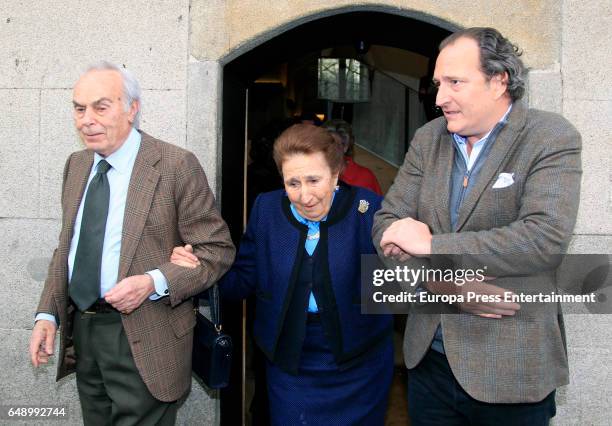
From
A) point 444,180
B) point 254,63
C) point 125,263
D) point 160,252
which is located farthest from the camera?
point 254,63

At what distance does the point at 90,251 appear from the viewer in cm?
269

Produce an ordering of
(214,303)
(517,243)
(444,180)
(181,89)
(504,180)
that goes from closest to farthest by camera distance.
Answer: (517,243) < (504,180) < (444,180) < (214,303) < (181,89)

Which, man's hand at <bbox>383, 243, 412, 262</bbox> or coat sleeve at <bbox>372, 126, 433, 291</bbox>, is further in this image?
coat sleeve at <bbox>372, 126, 433, 291</bbox>

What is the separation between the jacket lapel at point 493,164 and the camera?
2.19 m

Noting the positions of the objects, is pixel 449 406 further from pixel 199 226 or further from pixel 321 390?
pixel 199 226

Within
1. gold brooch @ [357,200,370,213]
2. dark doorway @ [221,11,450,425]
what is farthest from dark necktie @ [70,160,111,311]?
dark doorway @ [221,11,450,425]

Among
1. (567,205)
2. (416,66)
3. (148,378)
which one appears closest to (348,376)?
(148,378)

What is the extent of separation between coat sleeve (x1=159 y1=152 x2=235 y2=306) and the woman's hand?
0.02 m

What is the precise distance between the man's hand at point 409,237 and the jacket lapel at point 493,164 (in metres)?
0.13

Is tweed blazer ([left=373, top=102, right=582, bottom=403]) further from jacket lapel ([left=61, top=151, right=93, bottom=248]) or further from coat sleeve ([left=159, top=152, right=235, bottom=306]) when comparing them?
jacket lapel ([left=61, top=151, right=93, bottom=248])

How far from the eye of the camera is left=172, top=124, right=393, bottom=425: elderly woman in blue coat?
9.21 feet

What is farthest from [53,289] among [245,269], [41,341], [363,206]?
[363,206]

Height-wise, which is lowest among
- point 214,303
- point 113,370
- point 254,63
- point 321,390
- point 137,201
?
point 321,390

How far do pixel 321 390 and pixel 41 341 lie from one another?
4.07ft
